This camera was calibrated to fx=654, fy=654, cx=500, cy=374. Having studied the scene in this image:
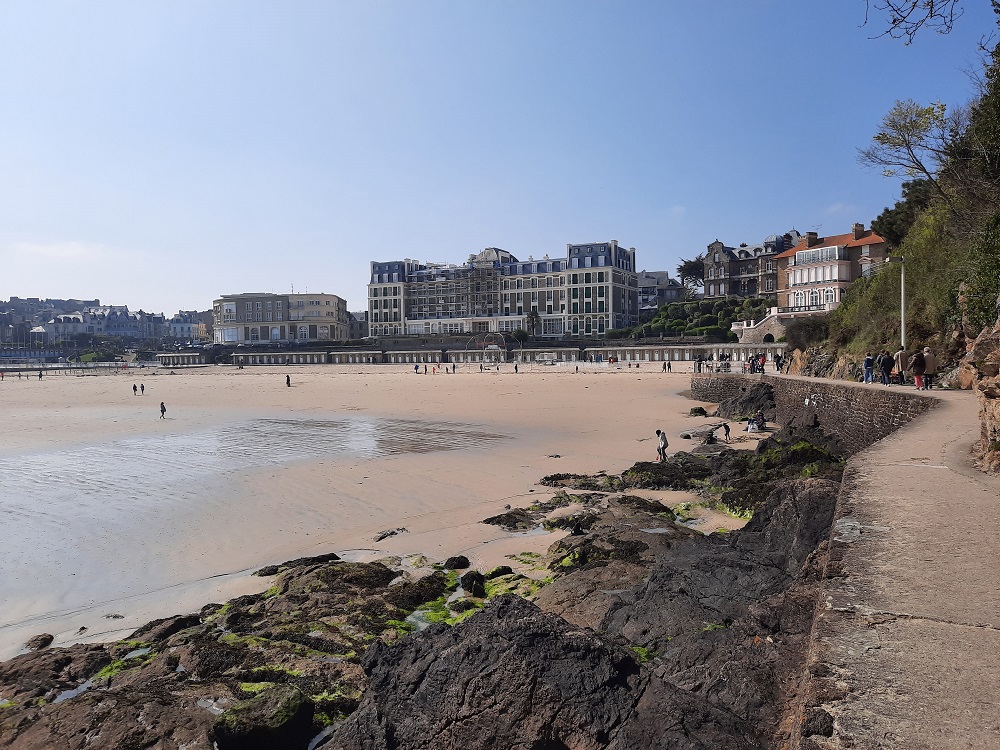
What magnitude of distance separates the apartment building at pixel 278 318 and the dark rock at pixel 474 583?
12320cm

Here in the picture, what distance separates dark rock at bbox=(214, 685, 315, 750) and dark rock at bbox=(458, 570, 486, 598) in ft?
9.06

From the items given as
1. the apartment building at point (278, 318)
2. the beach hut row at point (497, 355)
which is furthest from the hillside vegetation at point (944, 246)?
the apartment building at point (278, 318)

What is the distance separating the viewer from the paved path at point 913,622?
7.66 feet

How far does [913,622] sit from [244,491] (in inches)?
483

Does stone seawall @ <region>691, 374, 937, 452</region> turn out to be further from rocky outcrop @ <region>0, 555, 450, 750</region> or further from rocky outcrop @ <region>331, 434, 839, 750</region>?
rocky outcrop @ <region>0, 555, 450, 750</region>

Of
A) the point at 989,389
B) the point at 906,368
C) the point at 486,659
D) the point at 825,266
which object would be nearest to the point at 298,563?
the point at 486,659

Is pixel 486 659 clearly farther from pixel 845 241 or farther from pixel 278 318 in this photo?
pixel 278 318

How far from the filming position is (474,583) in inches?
278

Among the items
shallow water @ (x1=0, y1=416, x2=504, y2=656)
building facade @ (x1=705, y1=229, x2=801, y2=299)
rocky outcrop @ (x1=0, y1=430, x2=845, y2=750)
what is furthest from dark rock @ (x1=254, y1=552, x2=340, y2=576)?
building facade @ (x1=705, y1=229, x2=801, y2=299)

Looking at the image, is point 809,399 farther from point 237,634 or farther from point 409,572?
point 237,634

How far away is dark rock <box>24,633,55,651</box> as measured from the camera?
21.0ft

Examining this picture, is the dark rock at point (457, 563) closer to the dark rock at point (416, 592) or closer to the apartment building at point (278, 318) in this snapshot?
the dark rock at point (416, 592)

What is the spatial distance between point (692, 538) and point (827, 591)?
4.11 metres

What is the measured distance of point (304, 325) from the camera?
127 meters
